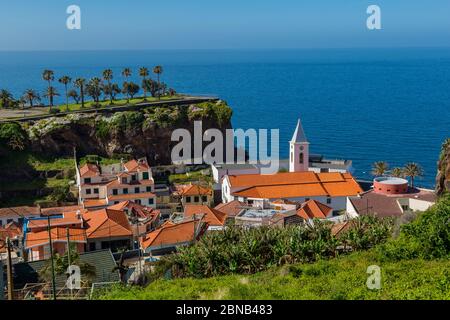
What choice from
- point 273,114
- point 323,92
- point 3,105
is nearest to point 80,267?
point 3,105

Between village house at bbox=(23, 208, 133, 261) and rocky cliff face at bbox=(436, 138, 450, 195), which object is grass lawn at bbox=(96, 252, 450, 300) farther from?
village house at bbox=(23, 208, 133, 261)

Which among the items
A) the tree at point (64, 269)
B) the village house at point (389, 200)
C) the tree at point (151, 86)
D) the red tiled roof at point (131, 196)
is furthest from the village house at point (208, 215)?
the tree at point (151, 86)

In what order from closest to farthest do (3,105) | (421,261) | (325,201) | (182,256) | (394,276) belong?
1. (394,276)
2. (421,261)
3. (182,256)
4. (325,201)
5. (3,105)

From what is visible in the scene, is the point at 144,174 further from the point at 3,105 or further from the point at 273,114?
the point at 273,114

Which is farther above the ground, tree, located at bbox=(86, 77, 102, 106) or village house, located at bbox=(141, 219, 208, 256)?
tree, located at bbox=(86, 77, 102, 106)

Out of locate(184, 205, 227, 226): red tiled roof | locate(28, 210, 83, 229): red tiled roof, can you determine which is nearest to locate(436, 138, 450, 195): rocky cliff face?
locate(184, 205, 227, 226): red tiled roof
